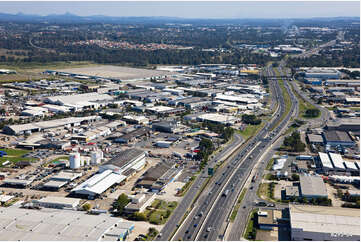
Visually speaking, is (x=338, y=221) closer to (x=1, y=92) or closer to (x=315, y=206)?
(x=315, y=206)

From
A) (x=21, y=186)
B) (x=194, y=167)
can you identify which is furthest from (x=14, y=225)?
(x=194, y=167)

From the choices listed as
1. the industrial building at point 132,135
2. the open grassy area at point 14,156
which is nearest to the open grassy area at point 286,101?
the industrial building at point 132,135

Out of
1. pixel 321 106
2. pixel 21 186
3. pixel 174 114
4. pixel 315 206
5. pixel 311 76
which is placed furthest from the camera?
pixel 311 76

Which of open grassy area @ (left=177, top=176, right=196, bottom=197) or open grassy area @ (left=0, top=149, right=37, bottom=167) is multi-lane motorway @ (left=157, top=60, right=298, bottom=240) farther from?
open grassy area @ (left=0, top=149, right=37, bottom=167)

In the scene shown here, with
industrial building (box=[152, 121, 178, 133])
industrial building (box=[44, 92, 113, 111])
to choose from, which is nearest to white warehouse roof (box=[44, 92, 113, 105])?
industrial building (box=[44, 92, 113, 111])

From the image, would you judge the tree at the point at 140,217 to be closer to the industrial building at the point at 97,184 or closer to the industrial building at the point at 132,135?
the industrial building at the point at 97,184

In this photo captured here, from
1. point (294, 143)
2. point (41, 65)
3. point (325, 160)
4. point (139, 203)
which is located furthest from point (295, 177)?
point (41, 65)
